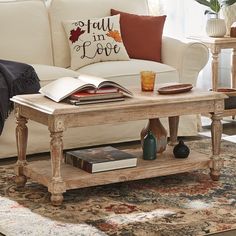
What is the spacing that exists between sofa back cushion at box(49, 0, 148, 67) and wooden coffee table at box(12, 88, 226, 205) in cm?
122

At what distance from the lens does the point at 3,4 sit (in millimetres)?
4750

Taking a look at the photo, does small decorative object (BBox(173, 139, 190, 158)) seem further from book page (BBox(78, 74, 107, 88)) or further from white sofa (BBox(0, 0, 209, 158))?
white sofa (BBox(0, 0, 209, 158))

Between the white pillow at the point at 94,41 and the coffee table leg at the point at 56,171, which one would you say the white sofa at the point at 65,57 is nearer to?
the white pillow at the point at 94,41

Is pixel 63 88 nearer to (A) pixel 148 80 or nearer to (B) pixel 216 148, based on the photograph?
(A) pixel 148 80

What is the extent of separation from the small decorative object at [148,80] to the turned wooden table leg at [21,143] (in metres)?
0.61

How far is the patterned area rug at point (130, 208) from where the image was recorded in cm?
306

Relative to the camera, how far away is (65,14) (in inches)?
193

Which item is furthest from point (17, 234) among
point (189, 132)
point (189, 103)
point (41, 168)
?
point (189, 132)

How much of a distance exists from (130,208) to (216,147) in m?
0.66

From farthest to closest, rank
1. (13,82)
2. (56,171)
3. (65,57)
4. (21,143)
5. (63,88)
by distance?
(65,57), (13,82), (21,143), (63,88), (56,171)

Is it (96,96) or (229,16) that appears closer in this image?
(96,96)

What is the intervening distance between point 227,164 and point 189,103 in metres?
0.63

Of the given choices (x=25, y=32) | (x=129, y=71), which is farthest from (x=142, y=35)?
(x=25, y=32)

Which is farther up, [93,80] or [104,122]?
[93,80]
